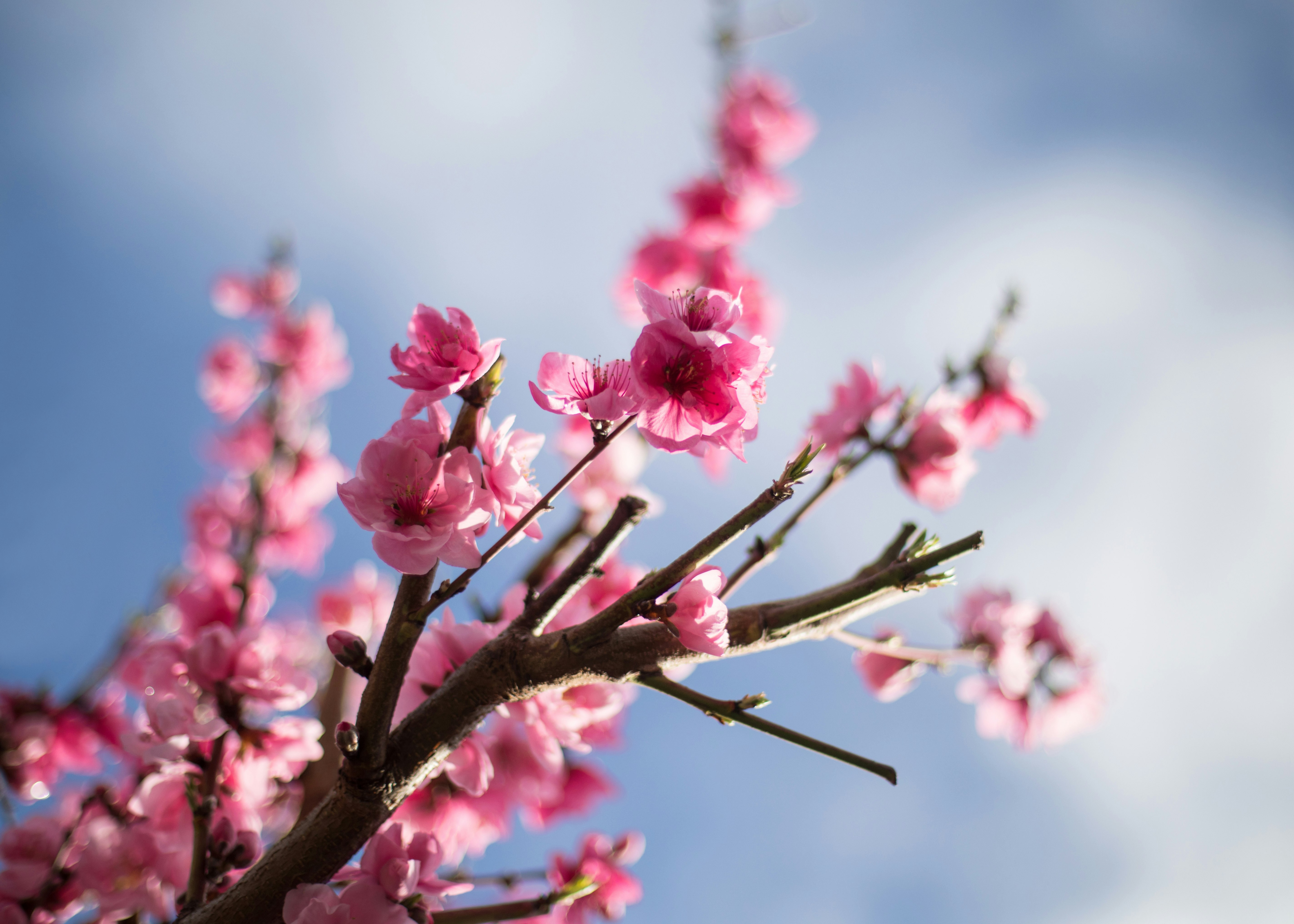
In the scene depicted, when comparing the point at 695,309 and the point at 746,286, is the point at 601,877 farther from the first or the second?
the point at 746,286

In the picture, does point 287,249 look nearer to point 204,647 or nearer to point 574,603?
point 204,647

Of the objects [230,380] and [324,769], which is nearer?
[324,769]

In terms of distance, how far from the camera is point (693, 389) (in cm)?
101

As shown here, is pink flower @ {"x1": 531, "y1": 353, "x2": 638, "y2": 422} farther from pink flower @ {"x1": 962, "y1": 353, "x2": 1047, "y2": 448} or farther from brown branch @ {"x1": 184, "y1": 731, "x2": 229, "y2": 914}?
pink flower @ {"x1": 962, "y1": 353, "x2": 1047, "y2": 448}

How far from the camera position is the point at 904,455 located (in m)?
1.91

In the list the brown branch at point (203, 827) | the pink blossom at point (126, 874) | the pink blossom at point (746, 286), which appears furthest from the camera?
the pink blossom at point (746, 286)

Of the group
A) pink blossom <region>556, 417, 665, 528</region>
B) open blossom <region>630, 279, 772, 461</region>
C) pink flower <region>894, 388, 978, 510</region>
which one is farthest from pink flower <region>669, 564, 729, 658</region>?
pink blossom <region>556, 417, 665, 528</region>

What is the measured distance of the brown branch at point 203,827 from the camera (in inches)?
47.6

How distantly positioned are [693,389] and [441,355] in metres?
0.40

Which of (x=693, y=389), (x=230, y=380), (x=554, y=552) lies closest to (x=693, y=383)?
(x=693, y=389)

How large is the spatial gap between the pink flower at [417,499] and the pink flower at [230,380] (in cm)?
387

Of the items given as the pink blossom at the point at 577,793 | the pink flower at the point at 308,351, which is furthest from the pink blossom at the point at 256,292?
the pink blossom at the point at 577,793

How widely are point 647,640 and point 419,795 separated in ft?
2.80

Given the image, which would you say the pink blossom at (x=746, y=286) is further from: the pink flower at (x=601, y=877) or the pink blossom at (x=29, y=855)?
the pink blossom at (x=29, y=855)
